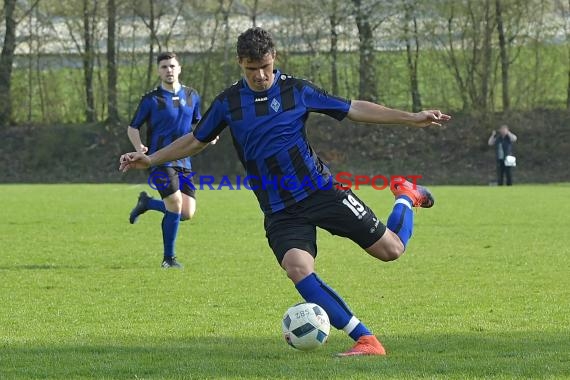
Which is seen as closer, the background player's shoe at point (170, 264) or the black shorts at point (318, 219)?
the black shorts at point (318, 219)

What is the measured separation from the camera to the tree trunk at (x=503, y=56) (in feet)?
107

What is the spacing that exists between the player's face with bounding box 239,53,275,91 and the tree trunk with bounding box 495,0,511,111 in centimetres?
2802

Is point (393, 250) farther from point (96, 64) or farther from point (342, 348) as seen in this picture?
point (96, 64)

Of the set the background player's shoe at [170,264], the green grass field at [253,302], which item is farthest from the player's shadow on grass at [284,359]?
the background player's shoe at [170,264]

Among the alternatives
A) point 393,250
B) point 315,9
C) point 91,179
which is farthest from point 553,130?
point 393,250

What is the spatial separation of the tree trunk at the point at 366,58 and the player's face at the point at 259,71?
29.2 metres

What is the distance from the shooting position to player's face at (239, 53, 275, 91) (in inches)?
221

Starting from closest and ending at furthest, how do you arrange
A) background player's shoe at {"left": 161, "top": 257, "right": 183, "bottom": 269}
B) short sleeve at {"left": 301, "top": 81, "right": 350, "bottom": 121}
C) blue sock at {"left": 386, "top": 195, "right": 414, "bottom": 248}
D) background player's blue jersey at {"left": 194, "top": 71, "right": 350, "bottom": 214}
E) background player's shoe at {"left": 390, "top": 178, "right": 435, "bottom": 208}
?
background player's blue jersey at {"left": 194, "top": 71, "right": 350, "bottom": 214}, short sleeve at {"left": 301, "top": 81, "right": 350, "bottom": 121}, blue sock at {"left": 386, "top": 195, "right": 414, "bottom": 248}, background player's shoe at {"left": 390, "top": 178, "right": 435, "bottom": 208}, background player's shoe at {"left": 161, "top": 257, "right": 183, "bottom": 269}

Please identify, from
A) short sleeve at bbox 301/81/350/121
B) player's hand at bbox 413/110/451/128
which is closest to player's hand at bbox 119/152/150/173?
short sleeve at bbox 301/81/350/121

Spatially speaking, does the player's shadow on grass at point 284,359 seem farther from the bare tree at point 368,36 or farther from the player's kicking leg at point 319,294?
the bare tree at point 368,36

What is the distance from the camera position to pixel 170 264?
1020 centimetres

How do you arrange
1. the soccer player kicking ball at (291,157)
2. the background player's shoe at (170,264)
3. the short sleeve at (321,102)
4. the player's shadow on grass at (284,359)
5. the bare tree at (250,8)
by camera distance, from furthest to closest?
the bare tree at (250,8), the background player's shoe at (170,264), the short sleeve at (321,102), the soccer player kicking ball at (291,157), the player's shadow on grass at (284,359)

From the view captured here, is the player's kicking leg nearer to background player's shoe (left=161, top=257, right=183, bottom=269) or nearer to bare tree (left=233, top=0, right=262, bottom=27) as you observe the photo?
background player's shoe (left=161, top=257, right=183, bottom=269)

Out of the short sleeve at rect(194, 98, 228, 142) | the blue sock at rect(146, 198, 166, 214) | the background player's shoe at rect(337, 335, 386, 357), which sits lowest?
the background player's shoe at rect(337, 335, 386, 357)
